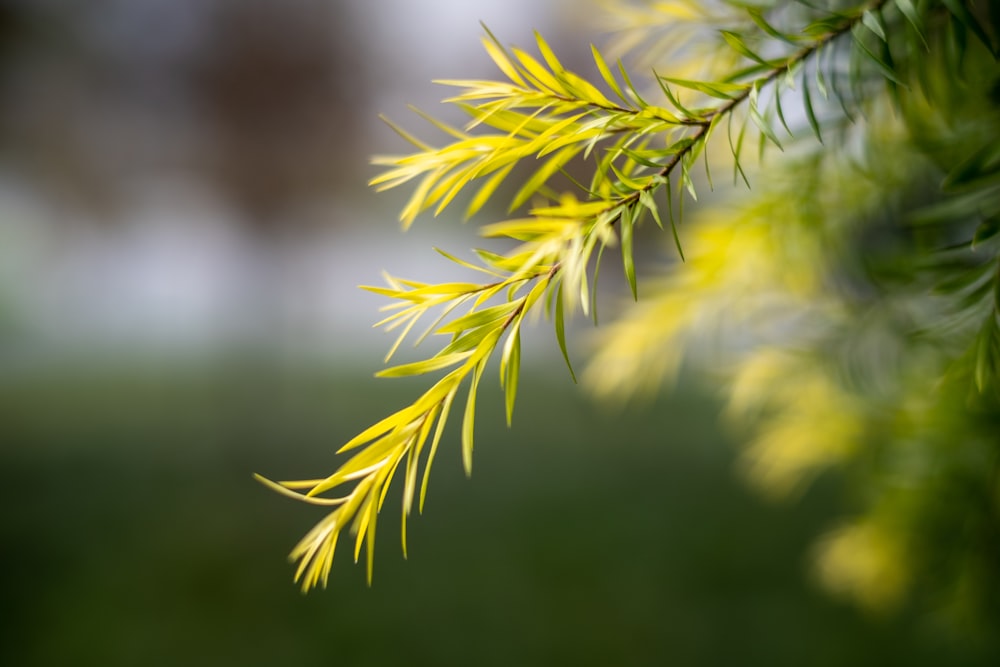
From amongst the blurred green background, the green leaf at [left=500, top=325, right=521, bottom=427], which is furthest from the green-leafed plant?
the blurred green background

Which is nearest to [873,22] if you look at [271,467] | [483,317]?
[483,317]

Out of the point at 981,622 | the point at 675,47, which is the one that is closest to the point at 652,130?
the point at 675,47

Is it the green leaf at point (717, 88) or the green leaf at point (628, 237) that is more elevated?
the green leaf at point (717, 88)

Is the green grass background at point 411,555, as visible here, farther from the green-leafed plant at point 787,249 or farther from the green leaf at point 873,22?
the green leaf at point 873,22

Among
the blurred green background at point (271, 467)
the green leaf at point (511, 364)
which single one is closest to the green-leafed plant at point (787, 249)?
the green leaf at point (511, 364)

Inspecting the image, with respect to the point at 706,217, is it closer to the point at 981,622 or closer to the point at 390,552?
the point at 981,622

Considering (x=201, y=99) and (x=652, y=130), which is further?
(x=201, y=99)
